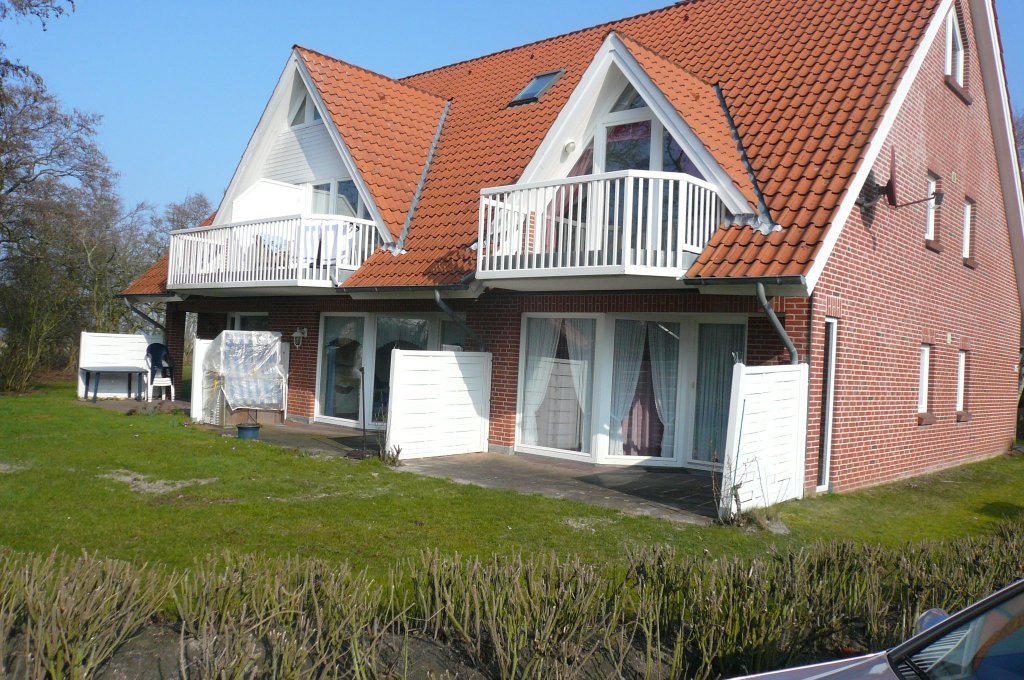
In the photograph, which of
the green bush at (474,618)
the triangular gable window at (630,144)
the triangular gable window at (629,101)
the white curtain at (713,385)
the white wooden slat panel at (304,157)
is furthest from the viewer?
the white wooden slat panel at (304,157)

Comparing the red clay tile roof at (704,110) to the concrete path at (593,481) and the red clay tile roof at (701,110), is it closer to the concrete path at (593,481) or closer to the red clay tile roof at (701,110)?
the red clay tile roof at (701,110)

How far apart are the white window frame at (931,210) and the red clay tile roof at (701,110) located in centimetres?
381

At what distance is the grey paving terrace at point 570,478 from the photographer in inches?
368

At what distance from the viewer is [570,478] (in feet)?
36.2

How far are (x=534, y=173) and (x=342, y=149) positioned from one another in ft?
16.3

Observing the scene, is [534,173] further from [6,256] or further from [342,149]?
[6,256]

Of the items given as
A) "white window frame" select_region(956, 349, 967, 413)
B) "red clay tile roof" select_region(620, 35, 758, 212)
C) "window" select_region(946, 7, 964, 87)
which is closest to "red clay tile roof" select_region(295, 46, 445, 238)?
"red clay tile roof" select_region(620, 35, 758, 212)

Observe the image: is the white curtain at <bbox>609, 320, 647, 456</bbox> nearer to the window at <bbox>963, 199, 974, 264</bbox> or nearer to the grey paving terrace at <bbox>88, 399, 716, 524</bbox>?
the grey paving terrace at <bbox>88, 399, 716, 524</bbox>

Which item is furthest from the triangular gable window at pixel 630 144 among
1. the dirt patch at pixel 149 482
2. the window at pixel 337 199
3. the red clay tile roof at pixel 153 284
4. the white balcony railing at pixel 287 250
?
the red clay tile roof at pixel 153 284

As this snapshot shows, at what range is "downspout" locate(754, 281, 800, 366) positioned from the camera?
9562 millimetres

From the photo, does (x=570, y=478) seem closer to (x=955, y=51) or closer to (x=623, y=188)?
(x=623, y=188)

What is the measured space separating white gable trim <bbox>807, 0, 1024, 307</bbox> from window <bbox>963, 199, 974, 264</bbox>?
200cm

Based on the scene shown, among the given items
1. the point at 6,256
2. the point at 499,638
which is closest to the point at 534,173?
the point at 499,638

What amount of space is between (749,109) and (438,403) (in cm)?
628
